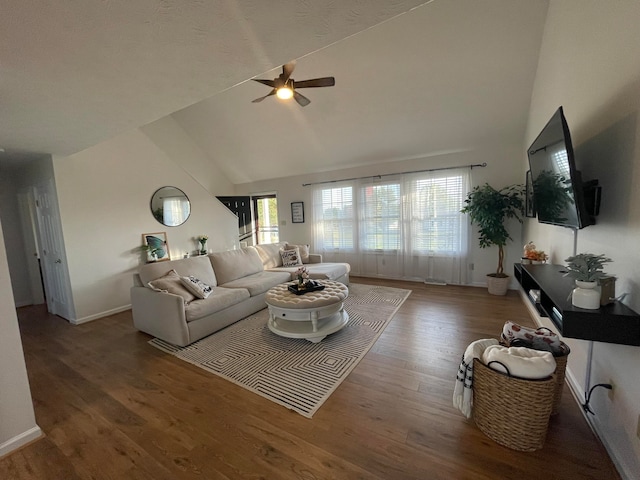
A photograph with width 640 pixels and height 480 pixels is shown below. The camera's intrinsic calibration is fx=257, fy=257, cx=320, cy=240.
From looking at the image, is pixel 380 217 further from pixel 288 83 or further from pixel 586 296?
pixel 586 296

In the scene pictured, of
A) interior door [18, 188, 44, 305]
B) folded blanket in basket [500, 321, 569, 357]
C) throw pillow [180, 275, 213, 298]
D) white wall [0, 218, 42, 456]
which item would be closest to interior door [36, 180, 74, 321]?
interior door [18, 188, 44, 305]

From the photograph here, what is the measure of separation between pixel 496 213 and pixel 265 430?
4.08m

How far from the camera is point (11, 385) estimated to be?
62.6 inches

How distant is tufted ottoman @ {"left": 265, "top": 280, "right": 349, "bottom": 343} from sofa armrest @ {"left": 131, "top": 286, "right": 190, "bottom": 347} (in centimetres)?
90

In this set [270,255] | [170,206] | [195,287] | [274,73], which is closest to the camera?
[195,287]

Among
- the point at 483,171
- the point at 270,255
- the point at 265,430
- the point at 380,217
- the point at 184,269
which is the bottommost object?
the point at 265,430

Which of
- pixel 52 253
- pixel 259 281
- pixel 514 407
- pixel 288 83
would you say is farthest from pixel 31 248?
pixel 514 407

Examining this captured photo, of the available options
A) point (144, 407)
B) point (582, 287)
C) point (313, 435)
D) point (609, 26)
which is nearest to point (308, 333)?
point (313, 435)

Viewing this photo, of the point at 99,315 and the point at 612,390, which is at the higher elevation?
the point at 612,390

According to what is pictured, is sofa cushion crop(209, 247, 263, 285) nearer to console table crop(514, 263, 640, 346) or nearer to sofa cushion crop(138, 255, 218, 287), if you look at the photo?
sofa cushion crop(138, 255, 218, 287)

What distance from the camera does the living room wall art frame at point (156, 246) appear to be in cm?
419

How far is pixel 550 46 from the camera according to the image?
7.89 feet

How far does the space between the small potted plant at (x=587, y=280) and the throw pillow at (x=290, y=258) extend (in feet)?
12.9

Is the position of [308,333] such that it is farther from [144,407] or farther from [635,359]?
[635,359]
